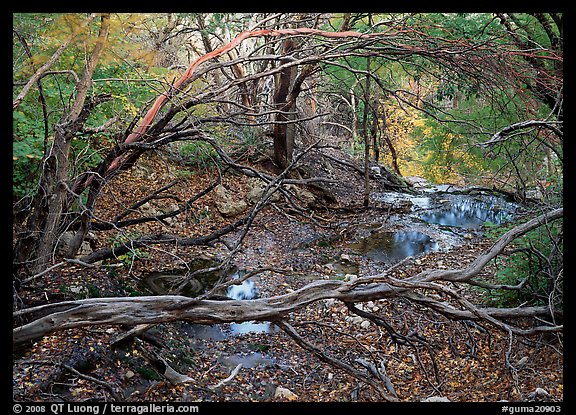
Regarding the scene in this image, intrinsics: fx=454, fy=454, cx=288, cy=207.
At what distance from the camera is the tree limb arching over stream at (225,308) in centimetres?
347

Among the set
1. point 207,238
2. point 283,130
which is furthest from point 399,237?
point 207,238

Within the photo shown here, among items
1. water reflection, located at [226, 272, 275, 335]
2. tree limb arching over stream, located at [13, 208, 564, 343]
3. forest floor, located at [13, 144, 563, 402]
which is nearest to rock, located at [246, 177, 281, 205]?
forest floor, located at [13, 144, 563, 402]

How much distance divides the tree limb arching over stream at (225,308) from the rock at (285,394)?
1.14 metres

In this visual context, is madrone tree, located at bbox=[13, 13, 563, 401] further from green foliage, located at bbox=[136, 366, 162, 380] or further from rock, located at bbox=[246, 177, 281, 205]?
rock, located at bbox=[246, 177, 281, 205]

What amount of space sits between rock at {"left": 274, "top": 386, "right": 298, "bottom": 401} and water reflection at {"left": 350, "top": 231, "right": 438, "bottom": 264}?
4.49 m

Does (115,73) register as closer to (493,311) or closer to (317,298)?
(317,298)

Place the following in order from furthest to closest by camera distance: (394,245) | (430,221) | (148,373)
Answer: (430,221) < (394,245) < (148,373)

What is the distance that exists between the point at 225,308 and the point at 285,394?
1.34 metres

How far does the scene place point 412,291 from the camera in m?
4.09

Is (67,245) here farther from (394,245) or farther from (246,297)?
(394,245)

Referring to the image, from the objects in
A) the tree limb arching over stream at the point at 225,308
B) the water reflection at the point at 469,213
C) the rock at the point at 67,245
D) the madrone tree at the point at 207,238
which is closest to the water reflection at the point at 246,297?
the madrone tree at the point at 207,238

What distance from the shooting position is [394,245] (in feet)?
31.7

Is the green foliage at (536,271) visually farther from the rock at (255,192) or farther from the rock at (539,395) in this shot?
the rock at (255,192)

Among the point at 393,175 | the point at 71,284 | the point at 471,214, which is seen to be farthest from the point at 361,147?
the point at 71,284
